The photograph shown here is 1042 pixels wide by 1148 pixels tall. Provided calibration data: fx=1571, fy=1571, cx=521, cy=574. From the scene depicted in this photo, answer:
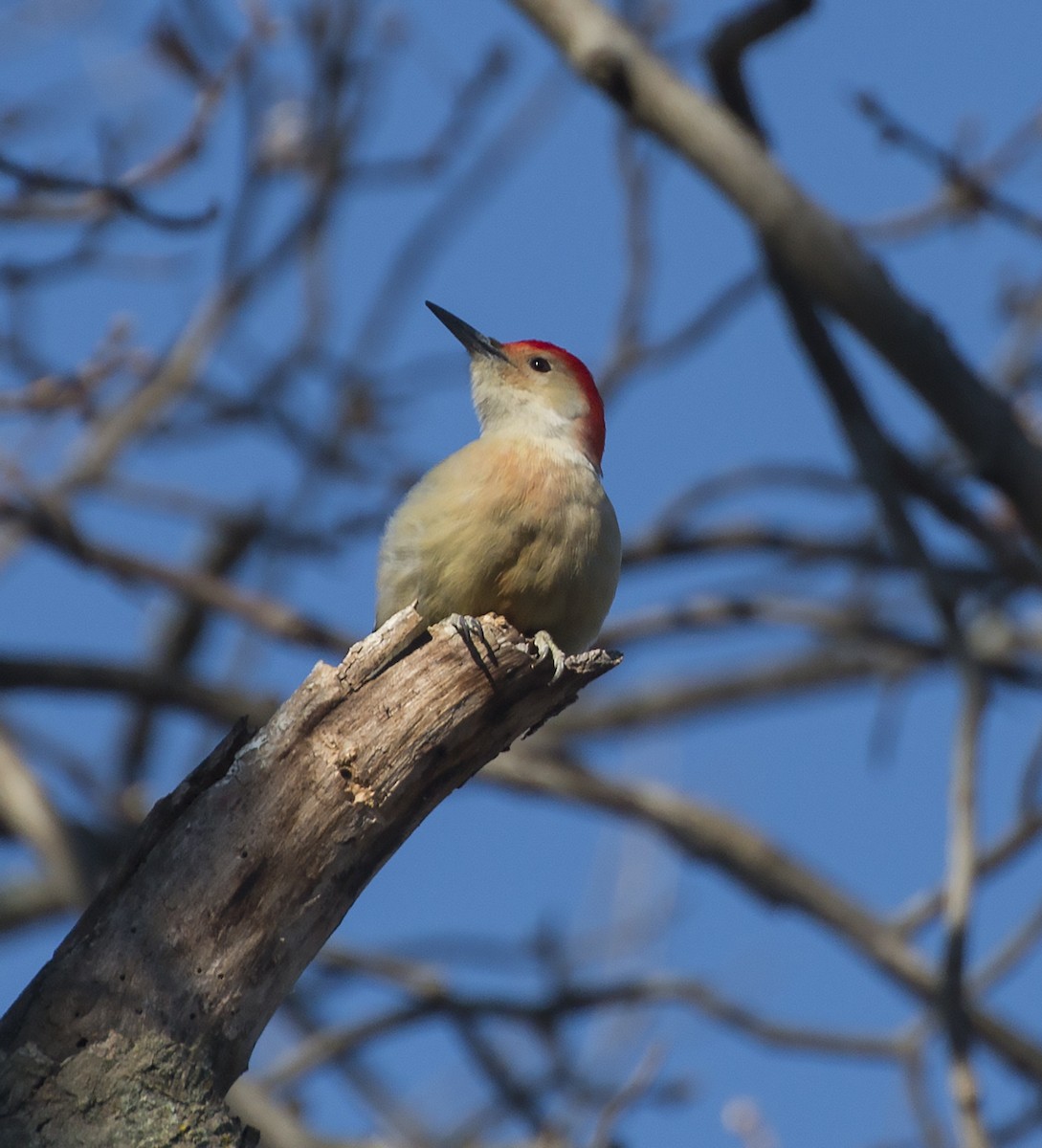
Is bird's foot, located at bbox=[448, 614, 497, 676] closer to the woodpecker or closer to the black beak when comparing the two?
the woodpecker

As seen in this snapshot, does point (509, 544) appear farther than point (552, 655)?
Yes

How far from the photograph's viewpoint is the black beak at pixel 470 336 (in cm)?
641

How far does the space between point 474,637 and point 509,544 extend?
2.70 ft

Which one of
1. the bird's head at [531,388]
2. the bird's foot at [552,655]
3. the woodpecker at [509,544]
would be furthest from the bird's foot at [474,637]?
the bird's head at [531,388]

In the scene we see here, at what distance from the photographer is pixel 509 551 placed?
4.71 metres

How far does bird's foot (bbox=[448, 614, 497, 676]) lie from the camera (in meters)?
3.90

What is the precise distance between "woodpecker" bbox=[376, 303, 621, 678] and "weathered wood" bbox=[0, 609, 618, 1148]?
649 mm

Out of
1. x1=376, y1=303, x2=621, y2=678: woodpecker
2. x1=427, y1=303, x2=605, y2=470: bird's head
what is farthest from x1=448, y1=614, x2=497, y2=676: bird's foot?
x1=427, y1=303, x2=605, y2=470: bird's head

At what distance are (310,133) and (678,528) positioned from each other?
2.73 meters

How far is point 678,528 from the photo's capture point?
7781mm

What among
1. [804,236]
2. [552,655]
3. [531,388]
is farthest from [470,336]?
[552,655]

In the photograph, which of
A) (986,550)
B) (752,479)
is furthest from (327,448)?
(986,550)

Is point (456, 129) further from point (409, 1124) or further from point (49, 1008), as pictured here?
point (49, 1008)

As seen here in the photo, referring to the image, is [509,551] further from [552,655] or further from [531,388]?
[531,388]
